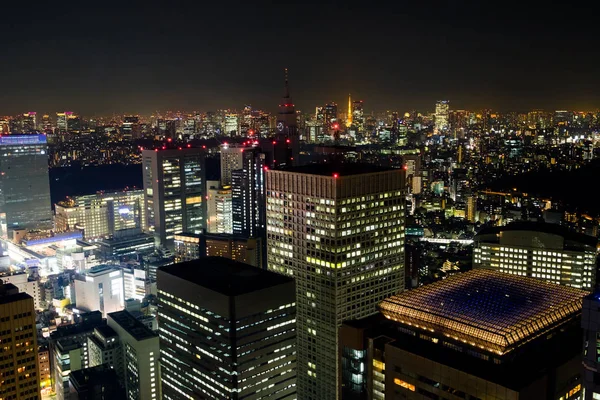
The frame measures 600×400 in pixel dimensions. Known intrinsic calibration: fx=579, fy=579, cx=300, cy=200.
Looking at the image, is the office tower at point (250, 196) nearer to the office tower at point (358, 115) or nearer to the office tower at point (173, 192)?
the office tower at point (173, 192)

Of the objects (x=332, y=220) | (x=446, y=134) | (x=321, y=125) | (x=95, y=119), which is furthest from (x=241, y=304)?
(x=95, y=119)

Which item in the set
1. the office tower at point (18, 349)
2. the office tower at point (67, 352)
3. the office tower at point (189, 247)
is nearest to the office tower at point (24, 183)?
the office tower at point (189, 247)

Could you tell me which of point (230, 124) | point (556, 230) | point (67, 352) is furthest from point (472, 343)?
point (230, 124)

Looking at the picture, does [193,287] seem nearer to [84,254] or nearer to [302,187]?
[302,187]

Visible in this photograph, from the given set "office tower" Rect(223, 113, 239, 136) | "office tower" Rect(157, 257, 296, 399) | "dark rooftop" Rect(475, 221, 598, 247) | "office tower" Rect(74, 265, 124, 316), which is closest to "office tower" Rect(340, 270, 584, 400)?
"office tower" Rect(157, 257, 296, 399)

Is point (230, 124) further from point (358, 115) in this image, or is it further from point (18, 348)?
point (18, 348)

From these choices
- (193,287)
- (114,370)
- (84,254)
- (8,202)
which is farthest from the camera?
(8,202)
